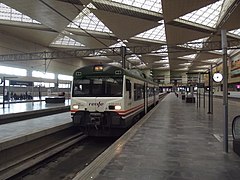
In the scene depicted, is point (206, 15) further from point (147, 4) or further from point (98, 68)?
point (98, 68)

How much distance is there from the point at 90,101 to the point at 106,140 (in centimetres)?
226

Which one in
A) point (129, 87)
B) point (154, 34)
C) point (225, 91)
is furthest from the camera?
point (154, 34)

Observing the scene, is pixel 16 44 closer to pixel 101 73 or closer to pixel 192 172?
pixel 101 73

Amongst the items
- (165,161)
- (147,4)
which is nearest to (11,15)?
(147,4)

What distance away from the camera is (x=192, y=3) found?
2012cm

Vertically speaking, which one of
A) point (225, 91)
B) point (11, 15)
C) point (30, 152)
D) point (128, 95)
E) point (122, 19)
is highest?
point (11, 15)

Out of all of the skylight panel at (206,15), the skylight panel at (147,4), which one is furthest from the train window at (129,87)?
the skylight panel at (206,15)

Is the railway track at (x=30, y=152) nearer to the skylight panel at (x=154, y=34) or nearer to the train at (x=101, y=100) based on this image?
the train at (x=101, y=100)

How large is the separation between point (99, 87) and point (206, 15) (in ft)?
78.5

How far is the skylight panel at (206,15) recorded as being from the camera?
2685 centimetres

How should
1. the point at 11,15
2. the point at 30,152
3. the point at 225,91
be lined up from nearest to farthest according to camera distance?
the point at 225,91
the point at 30,152
the point at 11,15

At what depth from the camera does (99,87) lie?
9398 millimetres

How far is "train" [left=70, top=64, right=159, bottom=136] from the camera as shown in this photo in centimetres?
901

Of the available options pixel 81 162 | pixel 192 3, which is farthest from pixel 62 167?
pixel 192 3
